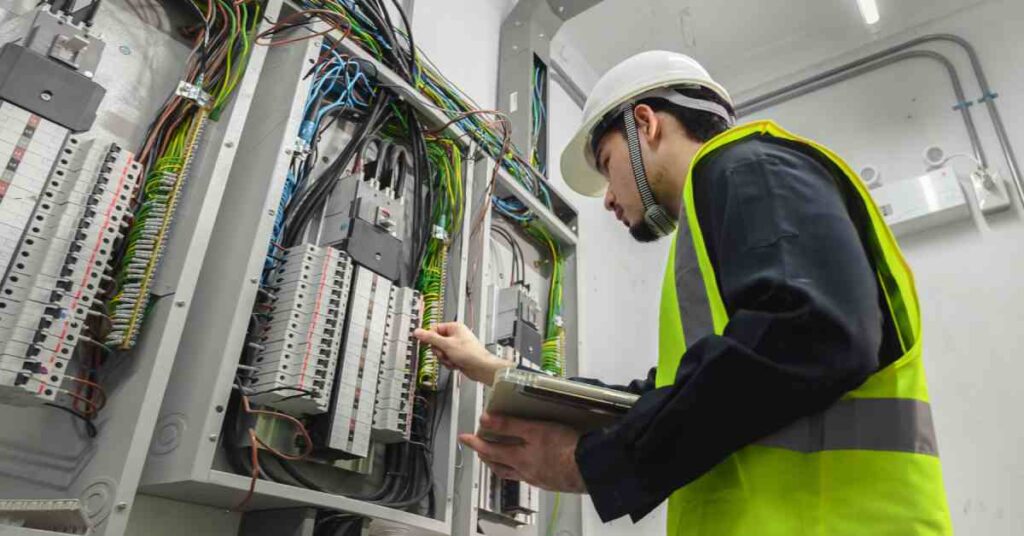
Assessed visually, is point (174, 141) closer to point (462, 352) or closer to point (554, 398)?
point (462, 352)

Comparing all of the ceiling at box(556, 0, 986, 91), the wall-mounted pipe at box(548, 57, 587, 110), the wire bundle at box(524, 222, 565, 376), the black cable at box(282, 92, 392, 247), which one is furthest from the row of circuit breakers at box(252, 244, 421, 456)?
the ceiling at box(556, 0, 986, 91)

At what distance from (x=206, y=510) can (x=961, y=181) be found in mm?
2554

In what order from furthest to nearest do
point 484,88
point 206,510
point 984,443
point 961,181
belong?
point 961,181 → point 484,88 → point 984,443 → point 206,510

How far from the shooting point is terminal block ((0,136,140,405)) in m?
0.82

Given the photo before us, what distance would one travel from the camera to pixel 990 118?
8.16ft

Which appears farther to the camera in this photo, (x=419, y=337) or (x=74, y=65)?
(x=419, y=337)

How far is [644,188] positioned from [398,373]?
0.54m

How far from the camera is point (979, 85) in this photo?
2557 millimetres

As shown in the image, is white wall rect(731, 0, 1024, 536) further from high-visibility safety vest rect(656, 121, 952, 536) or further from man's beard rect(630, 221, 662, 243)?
high-visibility safety vest rect(656, 121, 952, 536)

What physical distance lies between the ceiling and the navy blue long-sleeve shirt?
2360 millimetres

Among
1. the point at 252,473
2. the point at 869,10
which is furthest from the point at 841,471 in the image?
the point at 869,10

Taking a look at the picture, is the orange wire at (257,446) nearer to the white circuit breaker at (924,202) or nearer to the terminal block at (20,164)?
the terminal block at (20,164)

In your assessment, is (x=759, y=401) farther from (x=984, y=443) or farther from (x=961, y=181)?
(x=961, y=181)

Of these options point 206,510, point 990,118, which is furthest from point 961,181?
point 206,510
